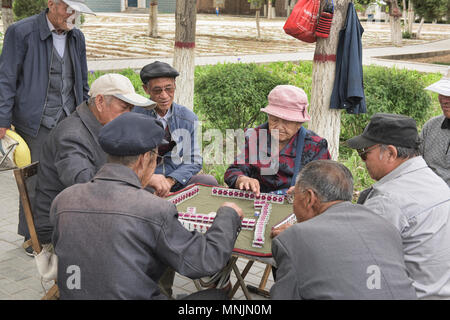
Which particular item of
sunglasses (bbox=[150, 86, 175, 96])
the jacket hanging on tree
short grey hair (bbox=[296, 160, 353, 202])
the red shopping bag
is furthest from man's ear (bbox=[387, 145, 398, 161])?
the red shopping bag

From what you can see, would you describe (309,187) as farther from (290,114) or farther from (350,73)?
(350,73)

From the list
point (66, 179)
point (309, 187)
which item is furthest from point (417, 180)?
point (66, 179)

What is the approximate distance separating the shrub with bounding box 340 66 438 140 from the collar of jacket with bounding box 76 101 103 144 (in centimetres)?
444

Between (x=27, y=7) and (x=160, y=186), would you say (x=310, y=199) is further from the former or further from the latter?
(x=27, y=7)

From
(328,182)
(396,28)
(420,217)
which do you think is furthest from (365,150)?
(396,28)

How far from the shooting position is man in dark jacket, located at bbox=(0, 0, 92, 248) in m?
3.99

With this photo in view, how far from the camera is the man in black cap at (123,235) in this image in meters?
1.98

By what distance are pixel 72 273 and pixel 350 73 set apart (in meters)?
3.69

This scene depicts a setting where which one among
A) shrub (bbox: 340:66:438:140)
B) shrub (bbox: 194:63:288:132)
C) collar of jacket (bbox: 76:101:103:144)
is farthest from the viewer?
shrub (bbox: 340:66:438:140)

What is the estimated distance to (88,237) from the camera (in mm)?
1996

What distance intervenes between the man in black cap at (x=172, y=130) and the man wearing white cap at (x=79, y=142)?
0.72m

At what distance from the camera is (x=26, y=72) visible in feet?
13.3

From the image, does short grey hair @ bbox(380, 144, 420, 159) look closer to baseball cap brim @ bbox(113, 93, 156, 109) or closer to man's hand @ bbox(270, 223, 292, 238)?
man's hand @ bbox(270, 223, 292, 238)

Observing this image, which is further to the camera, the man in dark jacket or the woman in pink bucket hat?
the man in dark jacket
